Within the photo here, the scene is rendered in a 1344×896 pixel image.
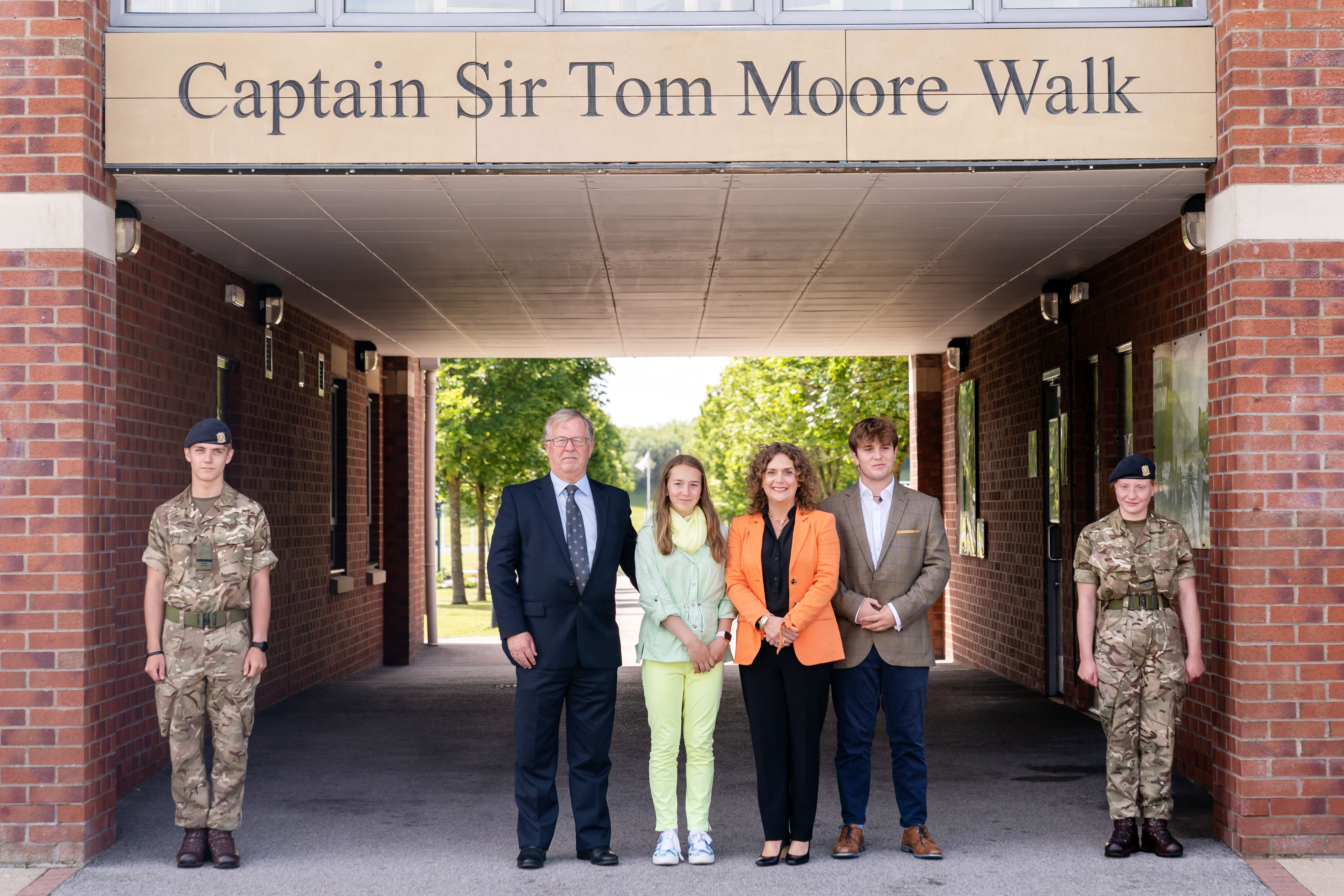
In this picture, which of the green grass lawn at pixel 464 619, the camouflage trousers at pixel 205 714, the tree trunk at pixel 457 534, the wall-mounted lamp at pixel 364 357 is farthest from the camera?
the tree trunk at pixel 457 534

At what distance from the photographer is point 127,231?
6180 mm

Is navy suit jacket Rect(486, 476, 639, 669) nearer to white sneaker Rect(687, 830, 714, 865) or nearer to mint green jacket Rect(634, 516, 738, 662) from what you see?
mint green jacket Rect(634, 516, 738, 662)

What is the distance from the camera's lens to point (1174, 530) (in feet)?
18.1

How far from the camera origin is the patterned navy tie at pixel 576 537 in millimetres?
5496

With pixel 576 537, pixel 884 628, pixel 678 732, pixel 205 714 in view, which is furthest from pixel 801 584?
pixel 205 714

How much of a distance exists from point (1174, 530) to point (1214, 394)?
32.2 inches

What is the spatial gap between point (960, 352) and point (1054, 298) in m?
3.61

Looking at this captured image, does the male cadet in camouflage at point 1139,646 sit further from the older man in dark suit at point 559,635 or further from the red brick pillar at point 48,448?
the red brick pillar at point 48,448

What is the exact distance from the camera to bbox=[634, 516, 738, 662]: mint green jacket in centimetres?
532

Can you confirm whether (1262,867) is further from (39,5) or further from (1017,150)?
(39,5)

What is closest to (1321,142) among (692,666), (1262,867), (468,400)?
(1262,867)

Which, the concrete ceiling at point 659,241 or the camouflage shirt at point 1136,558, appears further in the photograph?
the concrete ceiling at point 659,241

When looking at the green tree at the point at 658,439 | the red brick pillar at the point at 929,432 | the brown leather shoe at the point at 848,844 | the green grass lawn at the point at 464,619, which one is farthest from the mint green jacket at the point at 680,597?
the green tree at the point at 658,439

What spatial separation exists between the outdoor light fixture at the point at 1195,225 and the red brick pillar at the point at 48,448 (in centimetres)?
528
